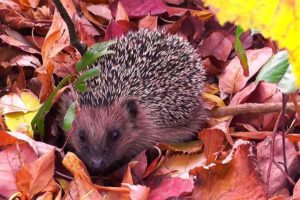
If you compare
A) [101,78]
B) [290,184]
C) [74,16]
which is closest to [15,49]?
[74,16]

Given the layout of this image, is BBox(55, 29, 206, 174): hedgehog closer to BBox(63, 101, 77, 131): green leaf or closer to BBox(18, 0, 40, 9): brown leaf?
BBox(63, 101, 77, 131): green leaf

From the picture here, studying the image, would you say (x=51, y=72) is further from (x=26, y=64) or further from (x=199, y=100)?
(x=199, y=100)

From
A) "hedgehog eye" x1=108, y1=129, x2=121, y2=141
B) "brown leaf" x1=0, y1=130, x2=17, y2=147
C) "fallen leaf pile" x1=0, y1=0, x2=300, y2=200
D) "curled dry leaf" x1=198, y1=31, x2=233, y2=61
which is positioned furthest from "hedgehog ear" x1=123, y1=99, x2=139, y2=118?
"curled dry leaf" x1=198, y1=31, x2=233, y2=61

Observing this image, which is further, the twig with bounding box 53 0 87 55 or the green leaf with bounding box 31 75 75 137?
the twig with bounding box 53 0 87 55

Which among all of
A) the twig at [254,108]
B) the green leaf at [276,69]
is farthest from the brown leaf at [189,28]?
the green leaf at [276,69]

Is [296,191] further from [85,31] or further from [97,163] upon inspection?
[85,31]
